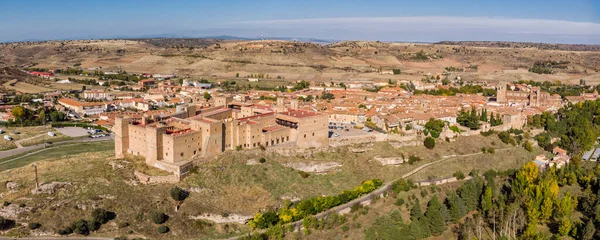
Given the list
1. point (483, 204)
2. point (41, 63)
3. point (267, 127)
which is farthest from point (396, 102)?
point (41, 63)

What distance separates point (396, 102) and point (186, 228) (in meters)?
38.6

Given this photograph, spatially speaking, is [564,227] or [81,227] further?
[81,227]

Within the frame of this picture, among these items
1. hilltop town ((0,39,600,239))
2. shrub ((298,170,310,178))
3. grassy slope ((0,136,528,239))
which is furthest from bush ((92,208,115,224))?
shrub ((298,170,310,178))

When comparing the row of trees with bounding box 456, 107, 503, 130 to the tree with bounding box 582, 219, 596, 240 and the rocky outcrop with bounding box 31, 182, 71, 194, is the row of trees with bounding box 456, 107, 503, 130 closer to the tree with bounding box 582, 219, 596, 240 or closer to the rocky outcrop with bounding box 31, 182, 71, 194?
the tree with bounding box 582, 219, 596, 240

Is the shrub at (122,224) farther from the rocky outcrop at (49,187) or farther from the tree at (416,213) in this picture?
the tree at (416,213)

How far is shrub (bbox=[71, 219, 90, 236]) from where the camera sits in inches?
1120

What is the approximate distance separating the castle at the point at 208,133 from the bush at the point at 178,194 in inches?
53.3

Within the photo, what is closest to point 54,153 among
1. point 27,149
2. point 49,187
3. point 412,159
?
point 27,149

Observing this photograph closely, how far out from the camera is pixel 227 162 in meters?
35.5

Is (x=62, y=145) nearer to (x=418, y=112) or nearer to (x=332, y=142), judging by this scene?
(x=332, y=142)

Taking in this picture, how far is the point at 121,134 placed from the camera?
3628cm

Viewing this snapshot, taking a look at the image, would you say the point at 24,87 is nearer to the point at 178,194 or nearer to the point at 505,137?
the point at 178,194

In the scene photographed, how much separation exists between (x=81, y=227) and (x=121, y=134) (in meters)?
9.34

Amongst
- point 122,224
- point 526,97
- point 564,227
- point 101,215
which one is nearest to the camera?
point 564,227
